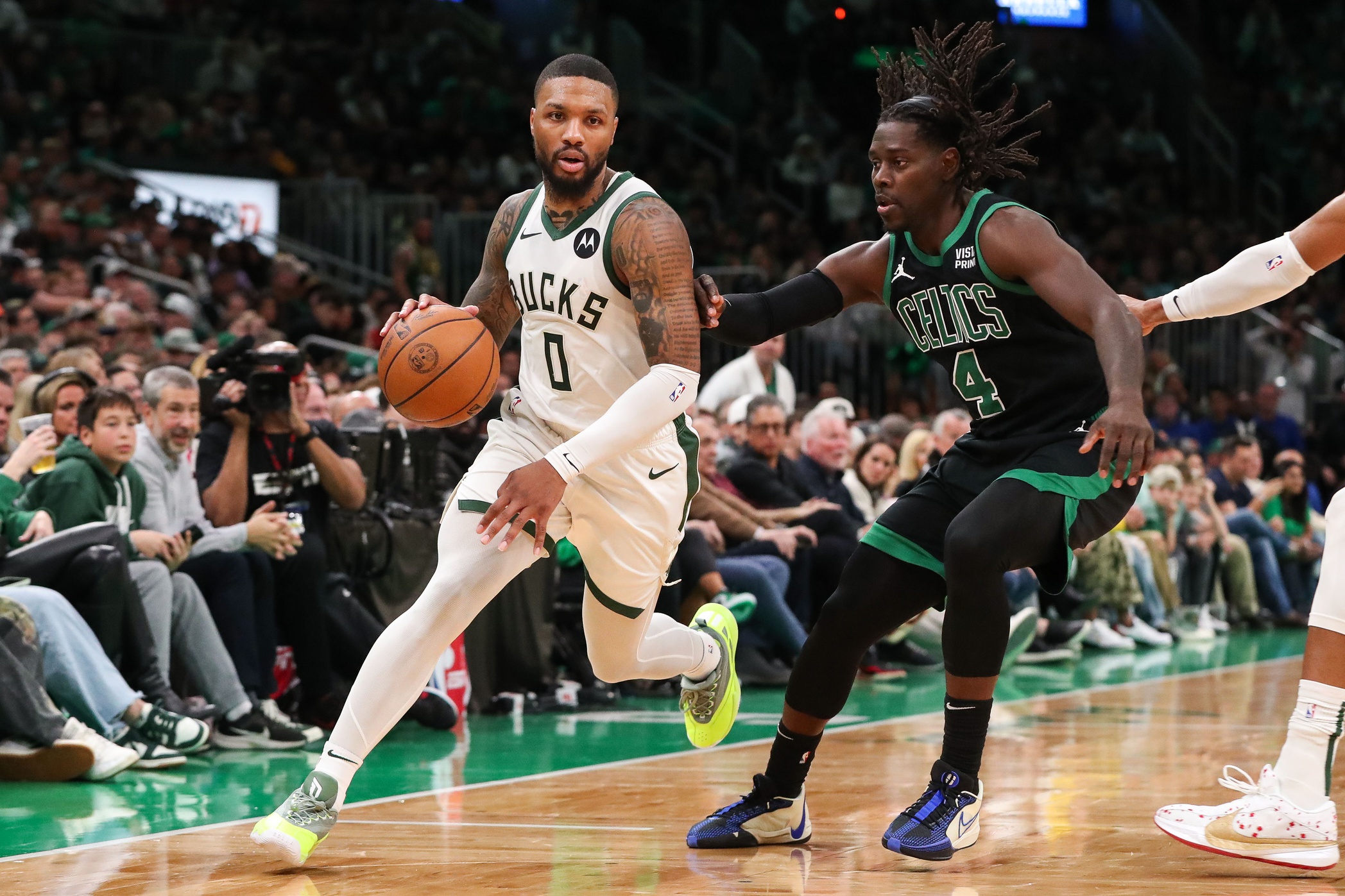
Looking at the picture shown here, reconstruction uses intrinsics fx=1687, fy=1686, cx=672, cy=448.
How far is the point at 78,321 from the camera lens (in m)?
9.38

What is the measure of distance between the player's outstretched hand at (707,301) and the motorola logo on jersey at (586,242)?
0.28 metres

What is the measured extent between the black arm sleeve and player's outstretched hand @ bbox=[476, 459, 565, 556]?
0.81 metres

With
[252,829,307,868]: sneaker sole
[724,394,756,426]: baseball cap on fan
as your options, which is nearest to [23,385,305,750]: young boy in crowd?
[252,829,307,868]: sneaker sole

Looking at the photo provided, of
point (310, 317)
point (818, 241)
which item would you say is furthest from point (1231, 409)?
point (310, 317)

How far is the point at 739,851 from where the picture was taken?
4469mm

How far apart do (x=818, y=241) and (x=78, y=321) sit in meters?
10.9

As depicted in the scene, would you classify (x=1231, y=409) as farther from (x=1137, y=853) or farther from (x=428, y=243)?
(x=1137, y=853)

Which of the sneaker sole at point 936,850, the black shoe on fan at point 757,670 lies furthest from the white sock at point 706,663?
the black shoe on fan at point 757,670

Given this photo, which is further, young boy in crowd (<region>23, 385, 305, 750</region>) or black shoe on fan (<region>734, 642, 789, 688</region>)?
black shoe on fan (<region>734, 642, 789, 688</region>)

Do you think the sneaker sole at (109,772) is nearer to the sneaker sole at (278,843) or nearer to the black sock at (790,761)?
the sneaker sole at (278,843)

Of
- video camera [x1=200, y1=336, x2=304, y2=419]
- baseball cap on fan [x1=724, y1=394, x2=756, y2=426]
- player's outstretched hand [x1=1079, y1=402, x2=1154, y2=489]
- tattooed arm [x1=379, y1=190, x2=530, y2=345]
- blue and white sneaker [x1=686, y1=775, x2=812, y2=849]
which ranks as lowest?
blue and white sneaker [x1=686, y1=775, x2=812, y2=849]

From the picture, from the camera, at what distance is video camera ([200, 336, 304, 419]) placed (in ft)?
22.4

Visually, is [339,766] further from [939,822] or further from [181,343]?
[181,343]

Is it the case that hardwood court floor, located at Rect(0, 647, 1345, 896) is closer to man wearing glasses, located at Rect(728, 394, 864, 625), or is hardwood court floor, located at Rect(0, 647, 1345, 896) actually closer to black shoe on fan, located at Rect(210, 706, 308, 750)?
black shoe on fan, located at Rect(210, 706, 308, 750)
